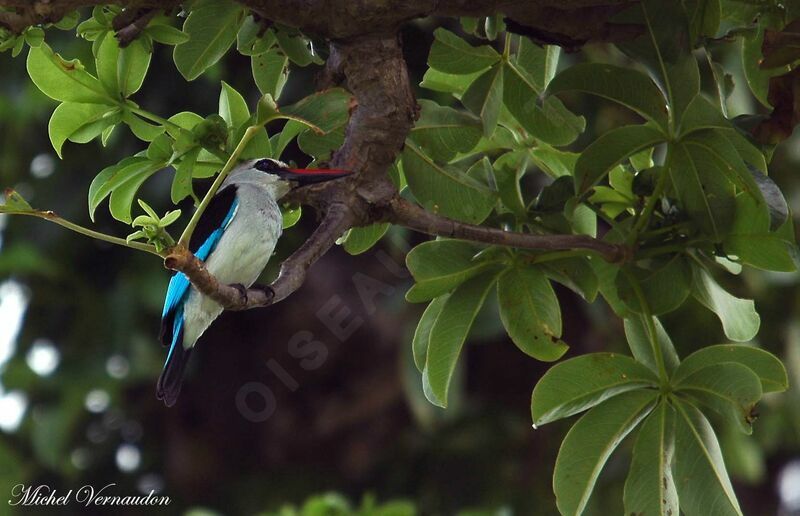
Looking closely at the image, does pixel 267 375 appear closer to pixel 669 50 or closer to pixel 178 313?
pixel 178 313

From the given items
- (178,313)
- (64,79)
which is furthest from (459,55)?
(178,313)

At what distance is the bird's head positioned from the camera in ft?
7.22

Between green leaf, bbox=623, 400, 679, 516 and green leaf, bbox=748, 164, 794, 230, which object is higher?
green leaf, bbox=748, 164, 794, 230

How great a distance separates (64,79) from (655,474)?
1.34 metres

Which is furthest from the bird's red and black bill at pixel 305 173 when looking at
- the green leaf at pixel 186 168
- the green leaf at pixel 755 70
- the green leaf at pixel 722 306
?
the green leaf at pixel 755 70

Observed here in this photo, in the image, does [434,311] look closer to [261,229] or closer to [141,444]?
[261,229]

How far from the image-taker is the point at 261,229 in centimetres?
285

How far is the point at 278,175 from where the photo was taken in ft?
8.66

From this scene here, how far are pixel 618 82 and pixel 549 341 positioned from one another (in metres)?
0.53

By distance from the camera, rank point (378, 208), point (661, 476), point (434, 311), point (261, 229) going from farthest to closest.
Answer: point (261, 229) < point (434, 311) < point (661, 476) < point (378, 208)

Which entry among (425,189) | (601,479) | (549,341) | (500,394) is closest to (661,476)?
(549,341)

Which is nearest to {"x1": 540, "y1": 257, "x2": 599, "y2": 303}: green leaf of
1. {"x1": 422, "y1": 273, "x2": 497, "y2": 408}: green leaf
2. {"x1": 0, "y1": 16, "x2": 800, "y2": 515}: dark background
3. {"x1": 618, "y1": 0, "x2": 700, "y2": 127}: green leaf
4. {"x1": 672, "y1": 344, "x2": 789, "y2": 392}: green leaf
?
{"x1": 422, "y1": 273, "x2": 497, "y2": 408}: green leaf

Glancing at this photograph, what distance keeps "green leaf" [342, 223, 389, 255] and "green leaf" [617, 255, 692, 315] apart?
50 cm
